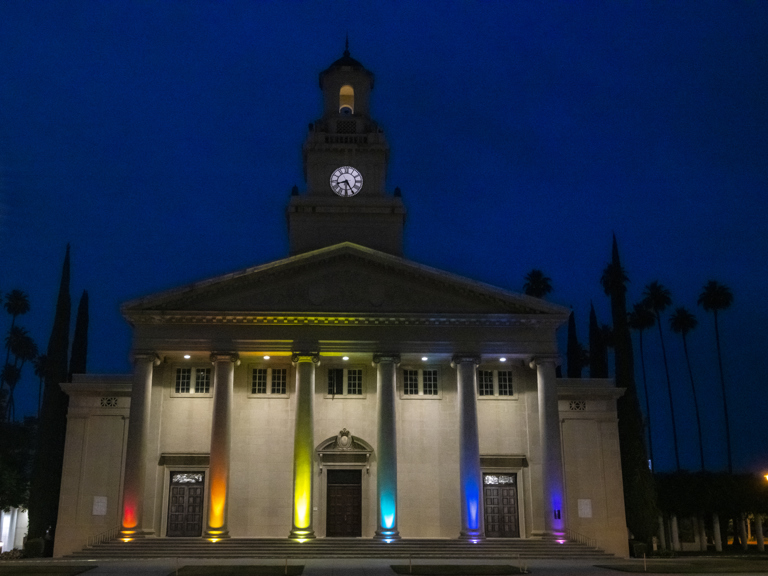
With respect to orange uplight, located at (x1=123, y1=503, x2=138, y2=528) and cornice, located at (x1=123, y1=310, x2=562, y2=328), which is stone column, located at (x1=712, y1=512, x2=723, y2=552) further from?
orange uplight, located at (x1=123, y1=503, x2=138, y2=528)

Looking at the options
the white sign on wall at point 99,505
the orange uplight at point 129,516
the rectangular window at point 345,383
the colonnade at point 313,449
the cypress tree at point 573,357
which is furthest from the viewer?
the cypress tree at point 573,357

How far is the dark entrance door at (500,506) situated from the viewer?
129ft

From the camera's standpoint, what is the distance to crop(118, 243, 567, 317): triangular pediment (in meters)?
37.9

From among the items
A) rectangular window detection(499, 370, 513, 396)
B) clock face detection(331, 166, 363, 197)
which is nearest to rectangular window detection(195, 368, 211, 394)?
clock face detection(331, 166, 363, 197)

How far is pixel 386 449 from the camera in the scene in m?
36.8

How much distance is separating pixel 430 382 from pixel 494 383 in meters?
3.25

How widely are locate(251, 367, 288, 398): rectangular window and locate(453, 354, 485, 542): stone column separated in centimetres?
879

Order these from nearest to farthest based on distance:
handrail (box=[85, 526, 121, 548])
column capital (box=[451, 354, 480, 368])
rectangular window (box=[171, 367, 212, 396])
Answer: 1. handrail (box=[85, 526, 121, 548])
2. column capital (box=[451, 354, 480, 368])
3. rectangular window (box=[171, 367, 212, 396])

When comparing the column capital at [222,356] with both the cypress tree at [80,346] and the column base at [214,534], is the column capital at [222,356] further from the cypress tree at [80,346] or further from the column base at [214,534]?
the cypress tree at [80,346]

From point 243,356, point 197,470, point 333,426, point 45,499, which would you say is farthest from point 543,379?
point 45,499

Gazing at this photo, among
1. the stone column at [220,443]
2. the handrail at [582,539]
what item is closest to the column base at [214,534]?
the stone column at [220,443]

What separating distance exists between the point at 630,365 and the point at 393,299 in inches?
616

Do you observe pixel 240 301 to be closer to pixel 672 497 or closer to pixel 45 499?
pixel 45 499

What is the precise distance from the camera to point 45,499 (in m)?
40.6
